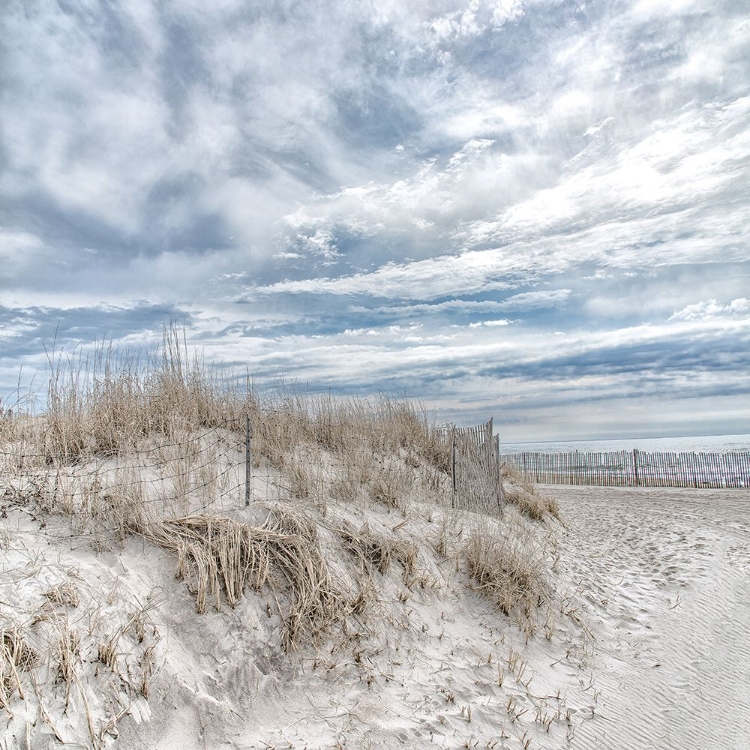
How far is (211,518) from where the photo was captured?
5273 mm

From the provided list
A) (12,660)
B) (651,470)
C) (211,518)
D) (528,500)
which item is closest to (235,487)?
(211,518)

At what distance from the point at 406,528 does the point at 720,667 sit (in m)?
3.55

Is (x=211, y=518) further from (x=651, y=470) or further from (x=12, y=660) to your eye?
(x=651, y=470)

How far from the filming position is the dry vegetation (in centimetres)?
386

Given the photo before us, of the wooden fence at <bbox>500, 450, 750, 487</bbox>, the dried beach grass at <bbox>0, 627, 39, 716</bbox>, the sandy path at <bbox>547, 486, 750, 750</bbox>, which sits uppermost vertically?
the dried beach grass at <bbox>0, 627, 39, 716</bbox>

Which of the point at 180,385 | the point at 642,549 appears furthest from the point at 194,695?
the point at 642,549

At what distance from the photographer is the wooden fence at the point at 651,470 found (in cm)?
2481

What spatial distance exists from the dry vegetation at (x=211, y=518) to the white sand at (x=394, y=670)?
0.09m

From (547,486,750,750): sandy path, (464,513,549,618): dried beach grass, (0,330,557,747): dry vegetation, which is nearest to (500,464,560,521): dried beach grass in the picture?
(547,486,750,750): sandy path

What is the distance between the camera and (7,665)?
3391 millimetres

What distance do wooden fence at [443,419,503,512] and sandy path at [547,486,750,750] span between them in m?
1.57

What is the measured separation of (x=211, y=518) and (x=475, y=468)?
594 centimetres

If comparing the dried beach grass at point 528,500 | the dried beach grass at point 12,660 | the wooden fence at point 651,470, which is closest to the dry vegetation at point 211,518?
the dried beach grass at point 12,660

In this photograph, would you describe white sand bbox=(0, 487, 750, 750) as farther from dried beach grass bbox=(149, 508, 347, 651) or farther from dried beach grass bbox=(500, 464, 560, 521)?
dried beach grass bbox=(500, 464, 560, 521)
